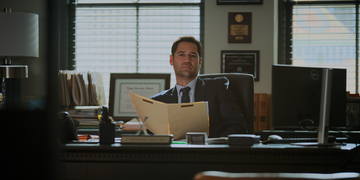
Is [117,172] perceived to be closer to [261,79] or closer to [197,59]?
[197,59]

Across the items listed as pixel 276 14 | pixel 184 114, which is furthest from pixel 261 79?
pixel 184 114

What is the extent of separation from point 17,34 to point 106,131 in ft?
5.25

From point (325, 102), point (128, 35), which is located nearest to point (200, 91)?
point (325, 102)

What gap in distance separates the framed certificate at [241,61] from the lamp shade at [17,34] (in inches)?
61.5

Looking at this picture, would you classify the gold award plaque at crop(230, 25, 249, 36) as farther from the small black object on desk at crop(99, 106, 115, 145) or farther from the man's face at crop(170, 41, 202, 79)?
the small black object on desk at crop(99, 106, 115, 145)

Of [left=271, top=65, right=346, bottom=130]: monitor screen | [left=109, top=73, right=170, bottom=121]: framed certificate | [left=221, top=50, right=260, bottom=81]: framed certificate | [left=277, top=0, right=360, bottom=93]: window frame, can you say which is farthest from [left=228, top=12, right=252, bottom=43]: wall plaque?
[left=271, top=65, right=346, bottom=130]: monitor screen

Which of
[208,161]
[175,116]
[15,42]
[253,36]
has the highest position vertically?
[253,36]

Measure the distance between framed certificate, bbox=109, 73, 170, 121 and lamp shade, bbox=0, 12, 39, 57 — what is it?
0.78 m

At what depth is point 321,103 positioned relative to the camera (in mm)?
1444

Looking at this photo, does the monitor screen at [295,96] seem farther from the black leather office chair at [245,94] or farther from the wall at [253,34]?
the wall at [253,34]

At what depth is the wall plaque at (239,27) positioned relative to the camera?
2.94 m

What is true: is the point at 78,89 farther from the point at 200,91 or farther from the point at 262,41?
the point at 262,41

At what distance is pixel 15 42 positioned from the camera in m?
2.45

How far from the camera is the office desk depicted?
1115 millimetres
